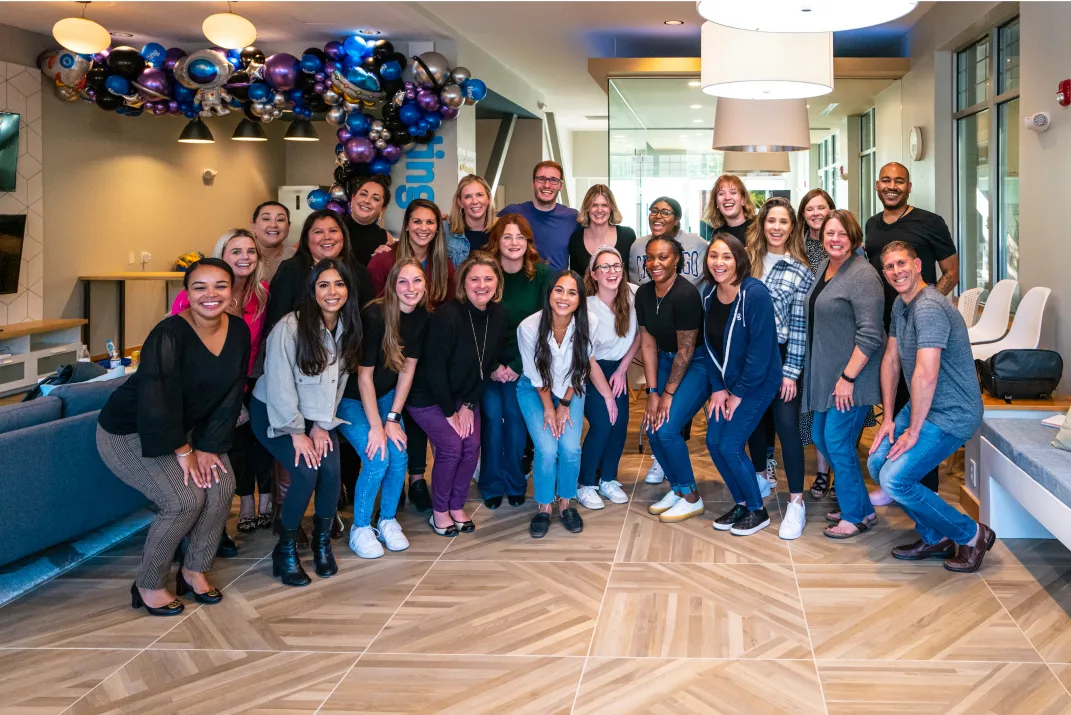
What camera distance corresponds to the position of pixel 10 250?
8.06 meters

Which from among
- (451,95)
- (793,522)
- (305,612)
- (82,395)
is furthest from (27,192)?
(793,522)

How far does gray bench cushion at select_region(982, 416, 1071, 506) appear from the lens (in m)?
3.49

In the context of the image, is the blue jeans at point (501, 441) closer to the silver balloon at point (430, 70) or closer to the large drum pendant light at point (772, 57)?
the large drum pendant light at point (772, 57)

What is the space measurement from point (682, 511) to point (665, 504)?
13 cm

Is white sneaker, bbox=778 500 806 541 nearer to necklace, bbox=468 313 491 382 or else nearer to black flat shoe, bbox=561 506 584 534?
black flat shoe, bbox=561 506 584 534

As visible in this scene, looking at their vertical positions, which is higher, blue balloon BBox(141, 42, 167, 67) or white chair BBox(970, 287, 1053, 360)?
blue balloon BBox(141, 42, 167, 67)

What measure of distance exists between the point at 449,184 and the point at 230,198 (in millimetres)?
4866

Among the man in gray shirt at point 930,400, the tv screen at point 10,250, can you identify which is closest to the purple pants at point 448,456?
the man in gray shirt at point 930,400

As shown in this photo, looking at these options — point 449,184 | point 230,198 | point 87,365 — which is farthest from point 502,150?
point 87,365

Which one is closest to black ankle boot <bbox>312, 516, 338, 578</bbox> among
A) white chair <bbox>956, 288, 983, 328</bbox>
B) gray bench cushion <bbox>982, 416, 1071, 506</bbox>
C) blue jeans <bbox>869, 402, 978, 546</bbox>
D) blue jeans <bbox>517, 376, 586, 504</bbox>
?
blue jeans <bbox>517, 376, 586, 504</bbox>

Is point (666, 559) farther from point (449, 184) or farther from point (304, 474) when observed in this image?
point (449, 184)

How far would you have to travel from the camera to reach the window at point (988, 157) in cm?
690

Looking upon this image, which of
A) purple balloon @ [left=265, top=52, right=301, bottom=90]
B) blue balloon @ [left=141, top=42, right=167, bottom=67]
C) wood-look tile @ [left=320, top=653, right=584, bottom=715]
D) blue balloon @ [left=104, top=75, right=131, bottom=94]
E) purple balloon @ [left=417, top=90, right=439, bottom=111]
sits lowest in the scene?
wood-look tile @ [left=320, top=653, right=584, bottom=715]

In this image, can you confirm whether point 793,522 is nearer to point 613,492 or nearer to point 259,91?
point 613,492
